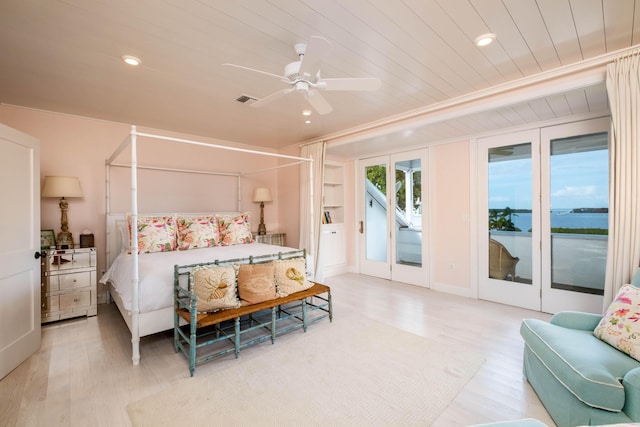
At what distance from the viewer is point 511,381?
2.03 metres

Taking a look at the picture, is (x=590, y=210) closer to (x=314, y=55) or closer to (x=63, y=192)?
(x=314, y=55)

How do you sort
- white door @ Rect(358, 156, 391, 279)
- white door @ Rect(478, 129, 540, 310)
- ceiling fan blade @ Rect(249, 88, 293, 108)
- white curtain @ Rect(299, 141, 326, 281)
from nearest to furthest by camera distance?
1. ceiling fan blade @ Rect(249, 88, 293, 108)
2. white door @ Rect(478, 129, 540, 310)
3. white curtain @ Rect(299, 141, 326, 281)
4. white door @ Rect(358, 156, 391, 279)

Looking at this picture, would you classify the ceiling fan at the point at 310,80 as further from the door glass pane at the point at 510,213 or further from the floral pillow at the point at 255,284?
the door glass pane at the point at 510,213

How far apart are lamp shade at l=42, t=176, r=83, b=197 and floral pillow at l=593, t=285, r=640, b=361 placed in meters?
5.01

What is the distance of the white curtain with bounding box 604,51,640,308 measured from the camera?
83.0 inches

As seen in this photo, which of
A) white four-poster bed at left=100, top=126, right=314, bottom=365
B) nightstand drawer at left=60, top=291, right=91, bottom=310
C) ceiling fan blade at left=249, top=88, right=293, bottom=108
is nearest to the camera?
ceiling fan blade at left=249, top=88, right=293, bottom=108

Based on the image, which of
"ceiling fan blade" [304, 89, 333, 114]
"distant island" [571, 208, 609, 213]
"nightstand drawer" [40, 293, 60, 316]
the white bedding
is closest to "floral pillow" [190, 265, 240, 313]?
the white bedding

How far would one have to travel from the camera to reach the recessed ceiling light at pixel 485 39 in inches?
78.5

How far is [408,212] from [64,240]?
4711 mm

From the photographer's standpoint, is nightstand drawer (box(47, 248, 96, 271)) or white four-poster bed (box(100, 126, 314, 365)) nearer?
white four-poster bed (box(100, 126, 314, 365))

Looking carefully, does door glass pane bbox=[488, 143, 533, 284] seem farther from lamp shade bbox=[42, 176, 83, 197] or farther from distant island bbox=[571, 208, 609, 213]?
lamp shade bbox=[42, 176, 83, 197]

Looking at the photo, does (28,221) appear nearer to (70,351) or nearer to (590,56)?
(70,351)

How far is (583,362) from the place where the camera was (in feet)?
5.01

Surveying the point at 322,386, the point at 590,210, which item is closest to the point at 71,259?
the point at 322,386
